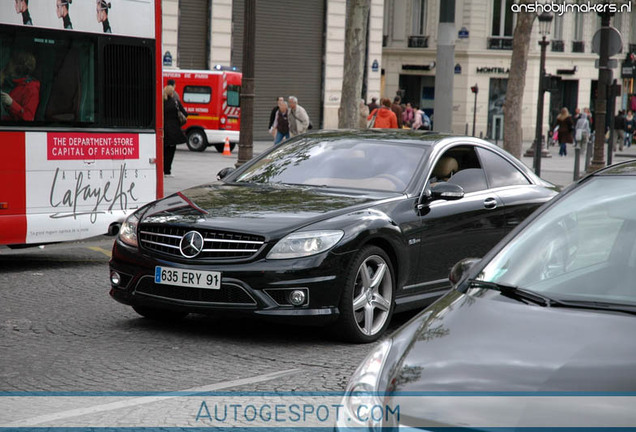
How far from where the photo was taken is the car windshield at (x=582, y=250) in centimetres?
368

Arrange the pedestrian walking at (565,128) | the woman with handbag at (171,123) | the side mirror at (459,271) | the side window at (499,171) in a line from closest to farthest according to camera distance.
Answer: the side mirror at (459,271) < the side window at (499,171) < the woman with handbag at (171,123) < the pedestrian walking at (565,128)

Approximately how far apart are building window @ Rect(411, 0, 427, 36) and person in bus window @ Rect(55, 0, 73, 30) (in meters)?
47.6

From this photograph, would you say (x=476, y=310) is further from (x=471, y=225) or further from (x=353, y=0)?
(x=353, y=0)

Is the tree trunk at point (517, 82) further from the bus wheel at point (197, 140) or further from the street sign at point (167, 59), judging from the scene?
the street sign at point (167, 59)

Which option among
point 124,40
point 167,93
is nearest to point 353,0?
point 167,93

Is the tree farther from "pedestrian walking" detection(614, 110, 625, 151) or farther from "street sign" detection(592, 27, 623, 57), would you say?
"pedestrian walking" detection(614, 110, 625, 151)

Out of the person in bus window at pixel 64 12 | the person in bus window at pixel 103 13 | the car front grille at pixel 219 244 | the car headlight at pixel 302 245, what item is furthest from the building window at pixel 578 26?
the car front grille at pixel 219 244

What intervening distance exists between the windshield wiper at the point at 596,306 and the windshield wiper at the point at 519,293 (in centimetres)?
3

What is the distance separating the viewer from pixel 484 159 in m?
8.44

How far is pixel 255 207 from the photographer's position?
6969 mm

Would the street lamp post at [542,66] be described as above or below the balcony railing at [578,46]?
below

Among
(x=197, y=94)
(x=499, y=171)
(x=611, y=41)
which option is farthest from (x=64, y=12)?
(x=197, y=94)

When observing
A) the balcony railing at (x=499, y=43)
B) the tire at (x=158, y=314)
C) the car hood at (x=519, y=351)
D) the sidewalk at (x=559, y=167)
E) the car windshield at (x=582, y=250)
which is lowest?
the sidewalk at (x=559, y=167)

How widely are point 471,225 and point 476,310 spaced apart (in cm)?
448
